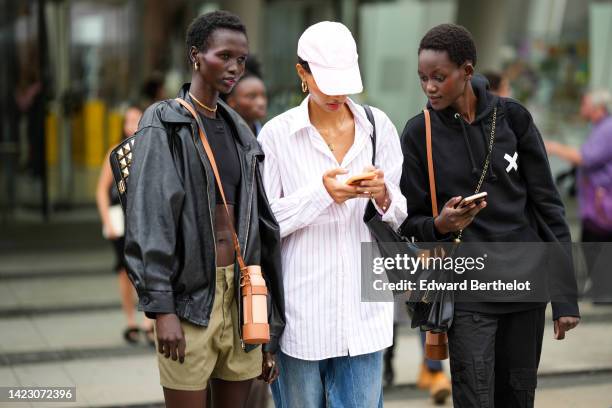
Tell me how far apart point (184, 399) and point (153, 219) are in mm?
633

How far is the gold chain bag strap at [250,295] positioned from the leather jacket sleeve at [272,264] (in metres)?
0.13

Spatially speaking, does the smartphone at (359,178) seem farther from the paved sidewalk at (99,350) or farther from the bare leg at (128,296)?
the bare leg at (128,296)

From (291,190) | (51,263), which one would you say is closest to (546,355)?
(291,190)

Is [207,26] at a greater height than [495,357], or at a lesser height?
greater

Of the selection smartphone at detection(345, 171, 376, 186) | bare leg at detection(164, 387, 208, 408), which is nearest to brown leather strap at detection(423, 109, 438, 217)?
smartphone at detection(345, 171, 376, 186)

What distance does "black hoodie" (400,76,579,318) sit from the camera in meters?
4.02

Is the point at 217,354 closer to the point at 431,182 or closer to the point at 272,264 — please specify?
the point at 272,264

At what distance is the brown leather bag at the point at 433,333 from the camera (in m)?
4.02

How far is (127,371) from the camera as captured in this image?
275 inches

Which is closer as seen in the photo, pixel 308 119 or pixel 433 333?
pixel 308 119

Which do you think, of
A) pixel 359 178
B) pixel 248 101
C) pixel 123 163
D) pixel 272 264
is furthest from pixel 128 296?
pixel 359 178

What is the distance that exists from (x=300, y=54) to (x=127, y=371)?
3826mm

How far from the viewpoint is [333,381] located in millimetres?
3893

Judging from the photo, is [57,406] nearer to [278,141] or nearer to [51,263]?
[278,141]
